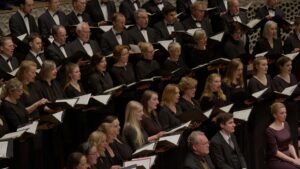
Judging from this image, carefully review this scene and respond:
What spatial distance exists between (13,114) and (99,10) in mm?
3274

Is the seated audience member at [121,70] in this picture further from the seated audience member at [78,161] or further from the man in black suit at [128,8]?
the seated audience member at [78,161]

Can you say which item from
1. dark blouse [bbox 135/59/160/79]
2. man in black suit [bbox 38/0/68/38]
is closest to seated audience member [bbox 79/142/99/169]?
dark blouse [bbox 135/59/160/79]

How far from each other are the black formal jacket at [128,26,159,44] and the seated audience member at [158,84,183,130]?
5.96 feet

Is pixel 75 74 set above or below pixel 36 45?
below

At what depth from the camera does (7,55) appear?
27.2 ft

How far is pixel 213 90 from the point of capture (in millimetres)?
8359

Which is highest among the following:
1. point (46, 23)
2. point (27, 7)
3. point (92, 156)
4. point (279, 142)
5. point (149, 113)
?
point (27, 7)

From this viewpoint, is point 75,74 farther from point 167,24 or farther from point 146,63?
point 167,24

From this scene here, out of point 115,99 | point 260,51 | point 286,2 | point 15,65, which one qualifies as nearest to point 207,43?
point 260,51

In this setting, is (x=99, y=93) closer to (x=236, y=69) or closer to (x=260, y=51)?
(x=236, y=69)

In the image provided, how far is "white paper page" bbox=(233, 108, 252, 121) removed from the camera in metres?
7.76

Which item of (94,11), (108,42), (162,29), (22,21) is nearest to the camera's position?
(108,42)

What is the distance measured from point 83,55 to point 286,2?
5374mm

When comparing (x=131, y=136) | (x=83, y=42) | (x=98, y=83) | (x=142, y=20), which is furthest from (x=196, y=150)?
(x=142, y=20)
